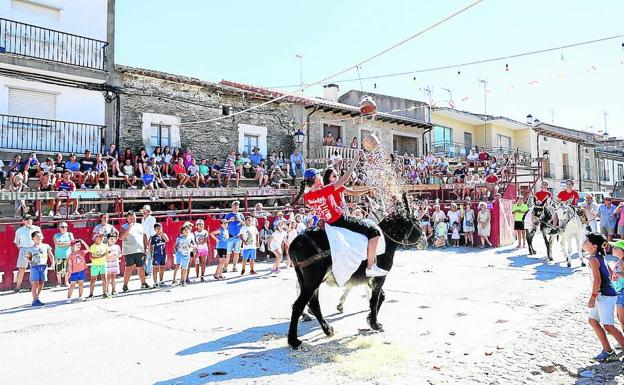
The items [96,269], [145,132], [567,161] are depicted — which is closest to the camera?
[96,269]

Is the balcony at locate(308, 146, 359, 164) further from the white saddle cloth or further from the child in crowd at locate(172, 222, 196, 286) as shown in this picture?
the white saddle cloth

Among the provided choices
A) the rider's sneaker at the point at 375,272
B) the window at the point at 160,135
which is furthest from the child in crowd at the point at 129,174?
the rider's sneaker at the point at 375,272

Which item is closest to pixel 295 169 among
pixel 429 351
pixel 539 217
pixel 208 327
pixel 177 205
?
A: pixel 177 205

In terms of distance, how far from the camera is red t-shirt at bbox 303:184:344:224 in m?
6.29

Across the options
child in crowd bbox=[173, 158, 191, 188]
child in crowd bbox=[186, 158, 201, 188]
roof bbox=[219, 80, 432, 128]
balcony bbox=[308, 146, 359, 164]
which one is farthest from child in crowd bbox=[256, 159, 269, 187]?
balcony bbox=[308, 146, 359, 164]

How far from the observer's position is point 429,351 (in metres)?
5.72

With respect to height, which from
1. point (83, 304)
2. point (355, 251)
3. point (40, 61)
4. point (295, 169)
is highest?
point (40, 61)

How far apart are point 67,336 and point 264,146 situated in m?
15.3

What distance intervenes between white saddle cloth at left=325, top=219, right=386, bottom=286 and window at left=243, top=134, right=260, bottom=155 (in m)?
14.7

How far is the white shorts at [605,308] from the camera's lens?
5410 millimetres

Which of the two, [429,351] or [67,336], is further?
[67,336]

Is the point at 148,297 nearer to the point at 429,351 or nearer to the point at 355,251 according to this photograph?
the point at 355,251

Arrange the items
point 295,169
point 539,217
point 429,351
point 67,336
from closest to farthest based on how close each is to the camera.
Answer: point 429,351, point 67,336, point 539,217, point 295,169

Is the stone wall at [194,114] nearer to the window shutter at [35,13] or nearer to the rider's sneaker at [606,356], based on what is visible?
the window shutter at [35,13]
